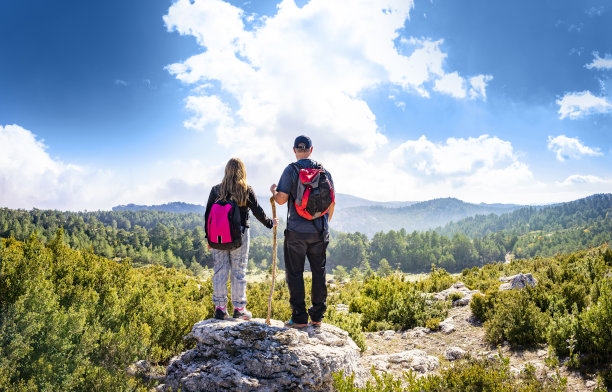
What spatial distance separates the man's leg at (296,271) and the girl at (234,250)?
531 millimetres

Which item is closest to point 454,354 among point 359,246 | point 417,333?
point 417,333

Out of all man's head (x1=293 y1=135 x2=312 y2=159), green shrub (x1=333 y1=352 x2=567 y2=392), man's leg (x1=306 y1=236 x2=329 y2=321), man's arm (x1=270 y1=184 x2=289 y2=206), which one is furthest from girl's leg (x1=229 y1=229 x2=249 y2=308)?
green shrub (x1=333 y1=352 x2=567 y2=392)

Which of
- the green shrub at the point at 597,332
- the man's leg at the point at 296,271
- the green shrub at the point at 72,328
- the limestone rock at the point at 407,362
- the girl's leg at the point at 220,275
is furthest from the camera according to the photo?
the limestone rock at the point at 407,362

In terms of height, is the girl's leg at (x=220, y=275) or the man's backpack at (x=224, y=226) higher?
the man's backpack at (x=224, y=226)

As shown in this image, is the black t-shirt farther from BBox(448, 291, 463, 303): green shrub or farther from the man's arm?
BBox(448, 291, 463, 303): green shrub

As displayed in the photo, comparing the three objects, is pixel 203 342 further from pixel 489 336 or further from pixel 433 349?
pixel 489 336

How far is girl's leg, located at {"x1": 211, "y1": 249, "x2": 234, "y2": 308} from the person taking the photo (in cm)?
487

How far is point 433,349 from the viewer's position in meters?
6.37

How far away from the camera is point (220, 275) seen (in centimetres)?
488

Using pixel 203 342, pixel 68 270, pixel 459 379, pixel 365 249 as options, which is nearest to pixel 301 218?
pixel 203 342

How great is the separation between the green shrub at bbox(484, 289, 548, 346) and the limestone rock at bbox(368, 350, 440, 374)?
1617 millimetres

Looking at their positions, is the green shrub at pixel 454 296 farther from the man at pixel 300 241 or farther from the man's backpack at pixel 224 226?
the man's backpack at pixel 224 226

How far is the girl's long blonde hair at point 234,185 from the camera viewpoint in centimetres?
476

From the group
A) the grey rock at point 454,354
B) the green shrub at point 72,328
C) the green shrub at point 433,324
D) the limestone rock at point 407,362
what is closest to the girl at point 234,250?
the green shrub at point 72,328
